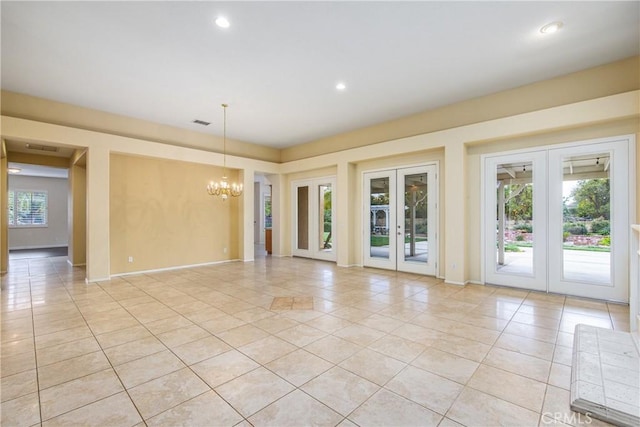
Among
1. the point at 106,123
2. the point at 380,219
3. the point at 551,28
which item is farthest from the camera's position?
the point at 380,219

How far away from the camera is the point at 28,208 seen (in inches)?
451

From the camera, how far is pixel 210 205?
7832 mm

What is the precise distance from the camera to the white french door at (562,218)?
13.7 feet

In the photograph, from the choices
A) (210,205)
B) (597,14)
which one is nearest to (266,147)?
(210,205)

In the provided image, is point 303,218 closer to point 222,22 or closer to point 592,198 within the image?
point 222,22

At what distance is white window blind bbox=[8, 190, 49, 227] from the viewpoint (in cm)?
1120

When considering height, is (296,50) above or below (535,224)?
above

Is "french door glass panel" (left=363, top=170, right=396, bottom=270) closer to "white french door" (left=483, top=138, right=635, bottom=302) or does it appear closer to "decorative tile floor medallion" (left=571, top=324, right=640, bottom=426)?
"white french door" (left=483, top=138, right=635, bottom=302)

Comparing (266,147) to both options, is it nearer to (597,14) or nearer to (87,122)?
(87,122)

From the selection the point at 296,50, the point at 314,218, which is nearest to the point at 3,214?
the point at 314,218

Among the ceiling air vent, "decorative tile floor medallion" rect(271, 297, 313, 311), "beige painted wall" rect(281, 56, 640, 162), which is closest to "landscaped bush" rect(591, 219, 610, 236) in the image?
"beige painted wall" rect(281, 56, 640, 162)

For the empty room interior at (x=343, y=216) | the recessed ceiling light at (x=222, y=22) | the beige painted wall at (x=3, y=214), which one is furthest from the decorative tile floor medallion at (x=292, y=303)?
the beige painted wall at (x=3, y=214)

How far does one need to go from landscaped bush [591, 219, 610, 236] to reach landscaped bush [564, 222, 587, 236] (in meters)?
0.10

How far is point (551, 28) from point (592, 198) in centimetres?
264
